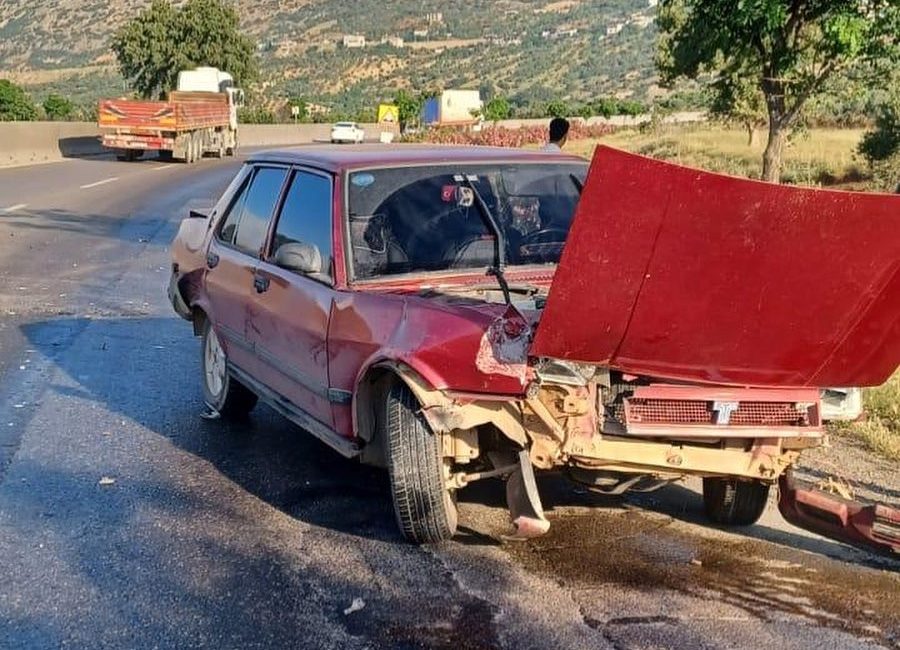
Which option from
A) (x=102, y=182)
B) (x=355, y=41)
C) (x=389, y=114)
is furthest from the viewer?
(x=355, y=41)

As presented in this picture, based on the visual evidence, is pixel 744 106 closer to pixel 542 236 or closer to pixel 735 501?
pixel 542 236

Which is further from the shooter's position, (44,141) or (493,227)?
(44,141)

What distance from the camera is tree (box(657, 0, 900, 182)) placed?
11.1m

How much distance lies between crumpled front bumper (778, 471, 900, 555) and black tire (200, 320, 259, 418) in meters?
3.20

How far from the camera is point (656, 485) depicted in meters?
5.18

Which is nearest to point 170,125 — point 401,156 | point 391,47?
point 401,156

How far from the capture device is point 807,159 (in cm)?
2775

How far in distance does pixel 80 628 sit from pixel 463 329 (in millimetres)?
1797

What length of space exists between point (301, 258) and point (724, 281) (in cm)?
221

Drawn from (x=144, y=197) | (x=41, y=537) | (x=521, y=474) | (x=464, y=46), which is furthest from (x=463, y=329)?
(x=464, y=46)

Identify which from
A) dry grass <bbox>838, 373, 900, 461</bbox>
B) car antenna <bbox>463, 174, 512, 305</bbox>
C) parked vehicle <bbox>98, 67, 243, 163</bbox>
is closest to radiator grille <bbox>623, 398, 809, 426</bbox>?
car antenna <bbox>463, 174, 512, 305</bbox>

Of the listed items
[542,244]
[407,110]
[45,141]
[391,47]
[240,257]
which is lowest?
[45,141]

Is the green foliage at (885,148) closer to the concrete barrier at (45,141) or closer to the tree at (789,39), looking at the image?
the tree at (789,39)

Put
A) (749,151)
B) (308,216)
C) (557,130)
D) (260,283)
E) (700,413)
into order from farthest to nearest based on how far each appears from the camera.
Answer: (749,151) < (557,130) < (260,283) < (308,216) < (700,413)
